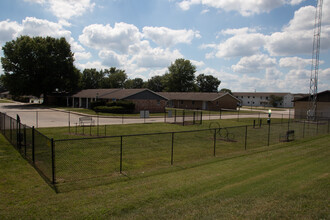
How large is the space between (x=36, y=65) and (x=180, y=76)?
53532 millimetres

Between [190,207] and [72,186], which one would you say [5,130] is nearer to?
[72,186]

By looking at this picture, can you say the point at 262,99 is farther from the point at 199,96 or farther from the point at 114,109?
the point at 114,109

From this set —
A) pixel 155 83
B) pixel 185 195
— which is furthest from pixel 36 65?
pixel 155 83

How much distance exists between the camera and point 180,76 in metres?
97.4

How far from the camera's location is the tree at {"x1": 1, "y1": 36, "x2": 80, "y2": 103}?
5631 centimetres

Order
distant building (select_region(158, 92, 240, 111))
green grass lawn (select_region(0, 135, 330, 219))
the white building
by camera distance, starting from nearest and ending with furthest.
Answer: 1. green grass lawn (select_region(0, 135, 330, 219))
2. distant building (select_region(158, 92, 240, 111))
3. the white building

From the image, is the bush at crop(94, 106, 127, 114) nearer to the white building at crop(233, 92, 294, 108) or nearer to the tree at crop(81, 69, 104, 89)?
the tree at crop(81, 69, 104, 89)

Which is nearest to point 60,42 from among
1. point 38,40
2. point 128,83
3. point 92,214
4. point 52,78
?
point 38,40

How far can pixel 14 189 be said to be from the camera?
7.34 m

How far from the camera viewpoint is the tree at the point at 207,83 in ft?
384

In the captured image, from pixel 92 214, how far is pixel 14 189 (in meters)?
3.26

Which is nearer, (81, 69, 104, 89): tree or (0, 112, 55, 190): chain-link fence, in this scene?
(0, 112, 55, 190): chain-link fence

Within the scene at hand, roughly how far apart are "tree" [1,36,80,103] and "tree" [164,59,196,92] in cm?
4300

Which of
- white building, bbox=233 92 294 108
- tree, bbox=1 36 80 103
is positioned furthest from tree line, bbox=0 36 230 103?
white building, bbox=233 92 294 108
